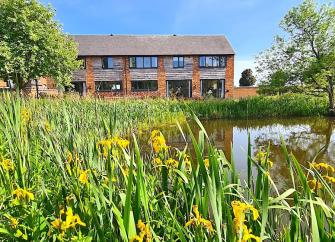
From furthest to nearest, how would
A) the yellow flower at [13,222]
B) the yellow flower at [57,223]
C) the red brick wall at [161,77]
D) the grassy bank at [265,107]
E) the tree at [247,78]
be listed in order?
the tree at [247,78], the red brick wall at [161,77], the grassy bank at [265,107], the yellow flower at [13,222], the yellow flower at [57,223]

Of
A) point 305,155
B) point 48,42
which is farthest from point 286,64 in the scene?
point 48,42

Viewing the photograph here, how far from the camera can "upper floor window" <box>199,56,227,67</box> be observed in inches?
1170

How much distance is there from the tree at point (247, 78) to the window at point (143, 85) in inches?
661

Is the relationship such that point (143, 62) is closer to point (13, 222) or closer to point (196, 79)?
point (196, 79)

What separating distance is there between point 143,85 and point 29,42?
1202cm

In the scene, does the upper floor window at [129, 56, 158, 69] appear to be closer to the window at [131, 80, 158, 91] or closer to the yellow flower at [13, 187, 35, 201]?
the window at [131, 80, 158, 91]

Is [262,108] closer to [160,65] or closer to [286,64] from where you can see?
[286,64]

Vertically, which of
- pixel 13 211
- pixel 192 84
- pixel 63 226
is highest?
pixel 192 84

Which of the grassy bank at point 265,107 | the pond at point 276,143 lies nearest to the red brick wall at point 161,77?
the grassy bank at point 265,107

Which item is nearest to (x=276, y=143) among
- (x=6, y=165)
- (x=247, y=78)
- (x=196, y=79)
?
(x=6, y=165)

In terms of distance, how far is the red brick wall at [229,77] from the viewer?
1168 inches

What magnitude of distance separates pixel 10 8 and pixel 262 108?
16.0 meters

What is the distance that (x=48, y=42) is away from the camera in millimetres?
19797

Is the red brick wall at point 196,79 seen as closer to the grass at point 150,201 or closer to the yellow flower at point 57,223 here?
the grass at point 150,201
